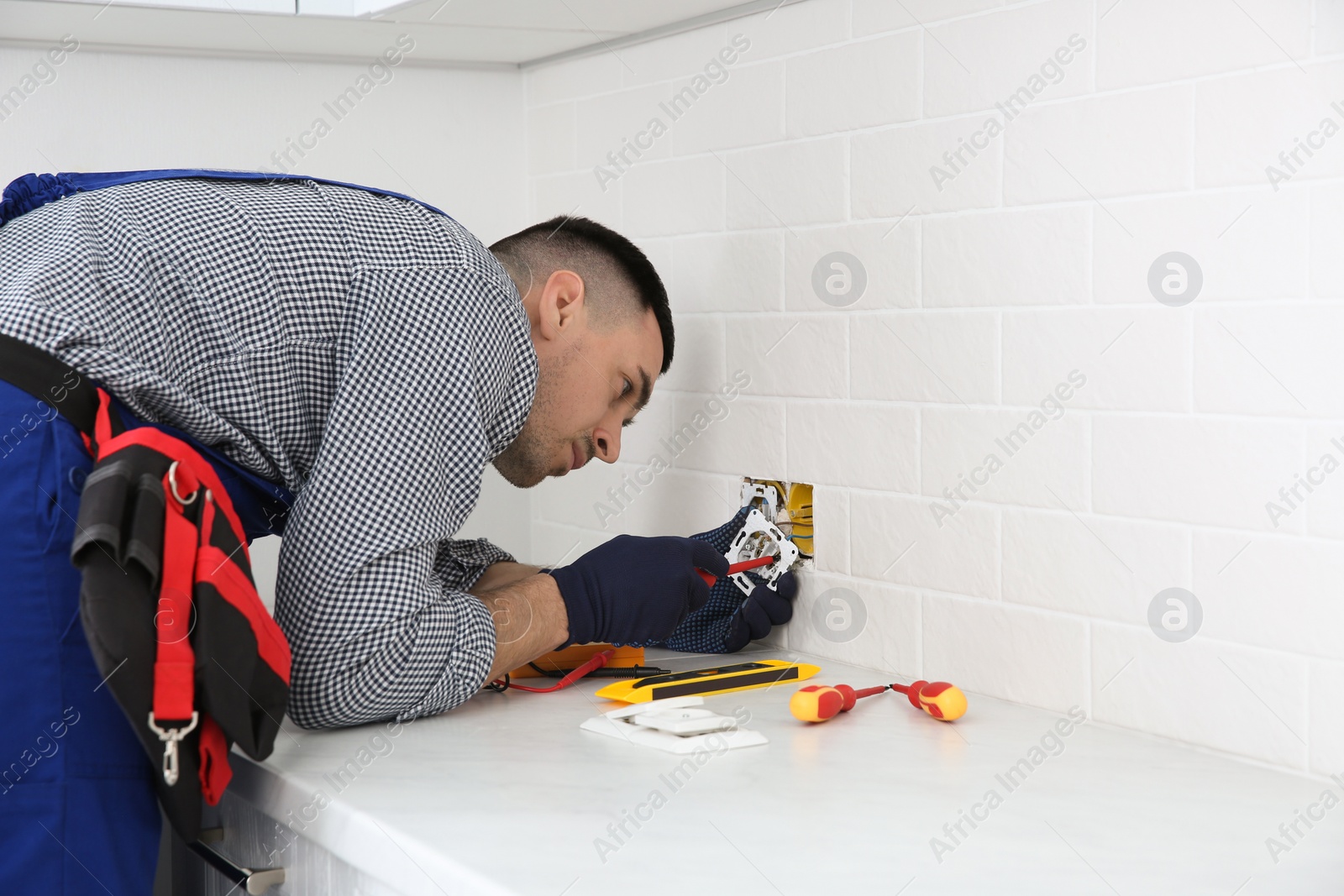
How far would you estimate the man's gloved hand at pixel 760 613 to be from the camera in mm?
1573

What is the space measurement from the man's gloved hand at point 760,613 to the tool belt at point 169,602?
646 mm

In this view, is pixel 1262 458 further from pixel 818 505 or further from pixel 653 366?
pixel 653 366

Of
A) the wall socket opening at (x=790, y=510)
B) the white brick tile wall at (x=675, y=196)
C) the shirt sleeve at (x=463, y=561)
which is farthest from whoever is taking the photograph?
the white brick tile wall at (x=675, y=196)

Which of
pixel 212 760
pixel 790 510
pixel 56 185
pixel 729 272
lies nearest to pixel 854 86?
pixel 729 272

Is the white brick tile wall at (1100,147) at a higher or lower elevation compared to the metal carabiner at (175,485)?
higher

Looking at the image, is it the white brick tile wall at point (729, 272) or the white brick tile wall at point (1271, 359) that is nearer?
the white brick tile wall at point (1271, 359)

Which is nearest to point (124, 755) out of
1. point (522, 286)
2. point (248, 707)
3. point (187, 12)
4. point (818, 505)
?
point (248, 707)

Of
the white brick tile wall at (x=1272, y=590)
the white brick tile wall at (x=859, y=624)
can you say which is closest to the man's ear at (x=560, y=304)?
the white brick tile wall at (x=859, y=624)

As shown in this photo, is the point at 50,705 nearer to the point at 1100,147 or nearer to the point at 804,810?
the point at 804,810

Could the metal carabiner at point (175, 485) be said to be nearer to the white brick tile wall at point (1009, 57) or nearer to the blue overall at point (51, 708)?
the blue overall at point (51, 708)

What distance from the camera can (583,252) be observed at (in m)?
1.51

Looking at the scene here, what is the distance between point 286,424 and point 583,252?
47 centimetres

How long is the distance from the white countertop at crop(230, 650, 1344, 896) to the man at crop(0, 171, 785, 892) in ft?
0.36

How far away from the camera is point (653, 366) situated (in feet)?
5.15
